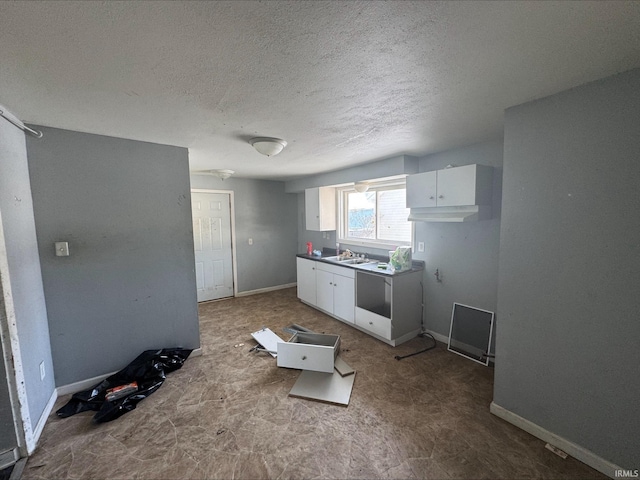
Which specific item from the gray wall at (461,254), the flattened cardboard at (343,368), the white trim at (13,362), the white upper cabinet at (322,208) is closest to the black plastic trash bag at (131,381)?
the white trim at (13,362)

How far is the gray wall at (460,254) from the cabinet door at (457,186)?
0.38m

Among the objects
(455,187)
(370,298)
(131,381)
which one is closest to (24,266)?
(131,381)

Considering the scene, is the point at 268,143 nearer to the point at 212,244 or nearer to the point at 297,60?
the point at 297,60

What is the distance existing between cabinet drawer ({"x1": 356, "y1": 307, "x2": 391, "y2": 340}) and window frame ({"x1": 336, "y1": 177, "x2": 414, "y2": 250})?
1.03 metres

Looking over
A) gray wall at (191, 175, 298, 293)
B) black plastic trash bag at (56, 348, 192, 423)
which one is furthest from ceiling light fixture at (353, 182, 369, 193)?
black plastic trash bag at (56, 348, 192, 423)

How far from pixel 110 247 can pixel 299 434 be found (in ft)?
7.43

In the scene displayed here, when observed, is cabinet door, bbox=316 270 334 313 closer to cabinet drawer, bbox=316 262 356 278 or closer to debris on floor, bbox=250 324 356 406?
cabinet drawer, bbox=316 262 356 278

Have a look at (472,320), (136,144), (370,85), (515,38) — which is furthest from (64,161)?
(472,320)

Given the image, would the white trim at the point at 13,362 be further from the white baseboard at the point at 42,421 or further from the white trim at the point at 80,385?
the white trim at the point at 80,385

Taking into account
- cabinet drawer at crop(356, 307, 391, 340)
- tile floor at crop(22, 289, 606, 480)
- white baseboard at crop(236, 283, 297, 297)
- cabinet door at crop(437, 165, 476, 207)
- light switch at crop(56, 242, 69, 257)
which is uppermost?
cabinet door at crop(437, 165, 476, 207)

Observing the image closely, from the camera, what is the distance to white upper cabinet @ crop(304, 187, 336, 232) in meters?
4.47

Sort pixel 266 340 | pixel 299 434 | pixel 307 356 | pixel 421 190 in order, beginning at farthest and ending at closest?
pixel 266 340 < pixel 421 190 < pixel 307 356 < pixel 299 434

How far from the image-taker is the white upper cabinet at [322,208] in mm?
4473

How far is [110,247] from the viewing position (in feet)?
7.80
